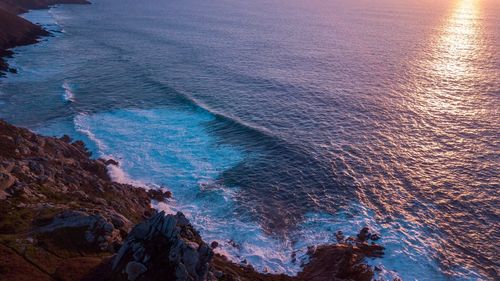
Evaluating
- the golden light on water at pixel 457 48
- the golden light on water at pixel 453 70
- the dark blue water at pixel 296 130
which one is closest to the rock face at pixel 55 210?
the dark blue water at pixel 296 130

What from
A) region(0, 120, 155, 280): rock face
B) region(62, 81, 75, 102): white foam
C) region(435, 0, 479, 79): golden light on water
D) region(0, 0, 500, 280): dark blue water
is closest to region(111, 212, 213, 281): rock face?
region(0, 120, 155, 280): rock face

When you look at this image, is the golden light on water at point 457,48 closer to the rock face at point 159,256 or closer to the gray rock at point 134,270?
the rock face at point 159,256

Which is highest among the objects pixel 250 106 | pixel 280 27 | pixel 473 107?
pixel 280 27

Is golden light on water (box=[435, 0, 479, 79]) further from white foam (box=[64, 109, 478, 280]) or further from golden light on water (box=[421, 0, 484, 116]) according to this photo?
white foam (box=[64, 109, 478, 280])

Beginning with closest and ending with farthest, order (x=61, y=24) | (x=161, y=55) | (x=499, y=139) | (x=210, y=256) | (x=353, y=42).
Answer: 1. (x=210, y=256)
2. (x=499, y=139)
3. (x=161, y=55)
4. (x=353, y=42)
5. (x=61, y=24)

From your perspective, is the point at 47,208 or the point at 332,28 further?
the point at 332,28

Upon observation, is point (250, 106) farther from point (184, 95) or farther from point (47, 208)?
point (47, 208)

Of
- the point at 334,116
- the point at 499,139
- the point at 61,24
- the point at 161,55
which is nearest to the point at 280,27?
the point at 161,55
